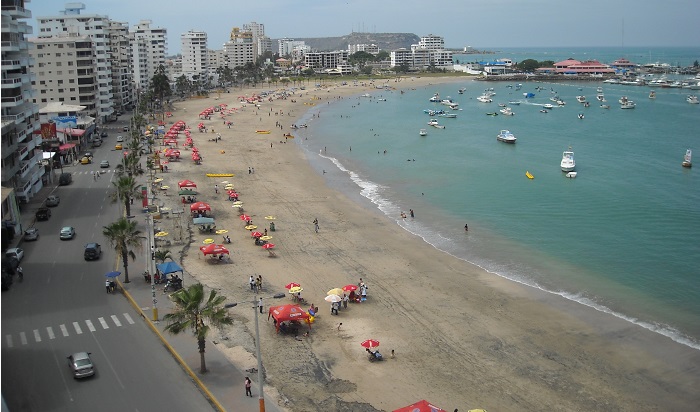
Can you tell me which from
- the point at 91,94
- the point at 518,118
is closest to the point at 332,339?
the point at 91,94

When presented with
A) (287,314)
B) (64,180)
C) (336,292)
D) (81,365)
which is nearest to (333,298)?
(336,292)

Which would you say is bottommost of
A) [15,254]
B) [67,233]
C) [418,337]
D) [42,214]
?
[418,337]

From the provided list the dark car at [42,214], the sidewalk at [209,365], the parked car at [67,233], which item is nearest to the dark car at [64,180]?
the dark car at [42,214]

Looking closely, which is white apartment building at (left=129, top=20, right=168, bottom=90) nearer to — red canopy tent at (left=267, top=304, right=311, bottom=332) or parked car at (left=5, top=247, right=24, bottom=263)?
parked car at (left=5, top=247, right=24, bottom=263)

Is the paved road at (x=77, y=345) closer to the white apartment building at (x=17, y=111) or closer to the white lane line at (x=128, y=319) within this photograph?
the white lane line at (x=128, y=319)

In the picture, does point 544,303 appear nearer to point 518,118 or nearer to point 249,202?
point 249,202

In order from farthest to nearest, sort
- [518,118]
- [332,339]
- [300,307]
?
[518,118]
[300,307]
[332,339]

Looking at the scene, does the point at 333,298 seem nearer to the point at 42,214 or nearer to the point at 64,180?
the point at 42,214
